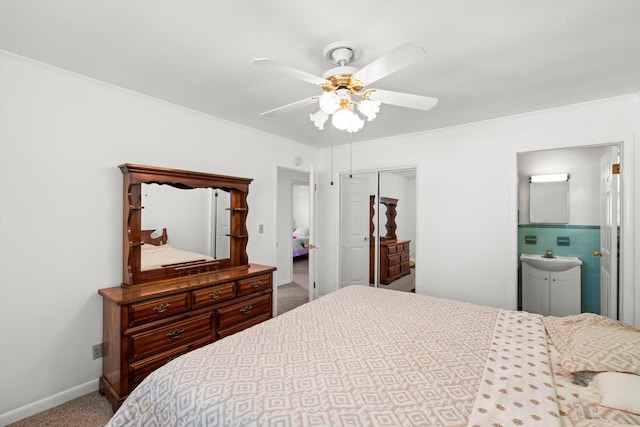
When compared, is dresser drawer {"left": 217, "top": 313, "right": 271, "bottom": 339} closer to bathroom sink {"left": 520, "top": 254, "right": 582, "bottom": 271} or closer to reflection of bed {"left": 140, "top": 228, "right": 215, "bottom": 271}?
reflection of bed {"left": 140, "top": 228, "right": 215, "bottom": 271}

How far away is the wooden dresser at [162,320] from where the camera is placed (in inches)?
80.6

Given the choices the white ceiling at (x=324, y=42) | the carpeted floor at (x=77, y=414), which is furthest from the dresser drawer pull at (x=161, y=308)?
the white ceiling at (x=324, y=42)

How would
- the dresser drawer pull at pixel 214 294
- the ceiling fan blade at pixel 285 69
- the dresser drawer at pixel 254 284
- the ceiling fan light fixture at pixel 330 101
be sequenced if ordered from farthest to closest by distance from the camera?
the dresser drawer at pixel 254 284
the dresser drawer pull at pixel 214 294
the ceiling fan light fixture at pixel 330 101
the ceiling fan blade at pixel 285 69

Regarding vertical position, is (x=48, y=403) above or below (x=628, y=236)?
below

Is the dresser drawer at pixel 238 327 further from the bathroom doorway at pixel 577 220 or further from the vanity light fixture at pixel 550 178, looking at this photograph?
the vanity light fixture at pixel 550 178

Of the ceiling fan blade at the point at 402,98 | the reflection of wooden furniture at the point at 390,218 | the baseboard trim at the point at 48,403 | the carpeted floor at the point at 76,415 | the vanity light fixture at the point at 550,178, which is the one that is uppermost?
the ceiling fan blade at the point at 402,98

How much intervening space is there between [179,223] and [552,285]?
4470 mm

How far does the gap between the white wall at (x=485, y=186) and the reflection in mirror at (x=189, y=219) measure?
79.5 inches

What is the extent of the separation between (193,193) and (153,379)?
1.90m

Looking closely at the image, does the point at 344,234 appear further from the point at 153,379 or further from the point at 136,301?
the point at 153,379

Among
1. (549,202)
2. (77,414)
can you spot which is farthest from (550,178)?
(77,414)

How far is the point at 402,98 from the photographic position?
5.88 ft

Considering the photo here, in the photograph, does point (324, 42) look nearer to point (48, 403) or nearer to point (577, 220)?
point (48, 403)

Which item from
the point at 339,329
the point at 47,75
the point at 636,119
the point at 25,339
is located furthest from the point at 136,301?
the point at 636,119
